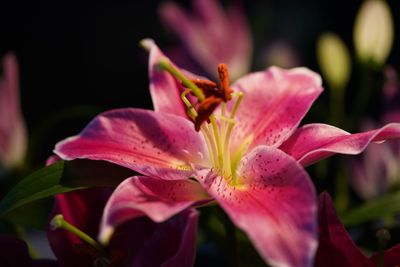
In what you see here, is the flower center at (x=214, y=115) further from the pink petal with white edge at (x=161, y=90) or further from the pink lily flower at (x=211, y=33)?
the pink lily flower at (x=211, y=33)

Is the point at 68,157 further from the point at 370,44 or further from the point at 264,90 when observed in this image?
the point at 370,44

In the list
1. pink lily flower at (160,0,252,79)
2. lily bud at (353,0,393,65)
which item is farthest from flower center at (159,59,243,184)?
pink lily flower at (160,0,252,79)

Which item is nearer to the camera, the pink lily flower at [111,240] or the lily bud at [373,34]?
the pink lily flower at [111,240]

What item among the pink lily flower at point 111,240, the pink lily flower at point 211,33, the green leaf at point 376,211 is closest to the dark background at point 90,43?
the pink lily flower at point 211,33

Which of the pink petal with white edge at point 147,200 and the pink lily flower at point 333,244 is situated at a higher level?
the pink petal with white edge at point 147,200

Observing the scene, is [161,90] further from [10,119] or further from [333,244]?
[10,119]

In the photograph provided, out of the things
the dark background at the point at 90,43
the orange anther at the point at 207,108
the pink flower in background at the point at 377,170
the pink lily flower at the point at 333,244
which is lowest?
the dark background at the point at 90,43
